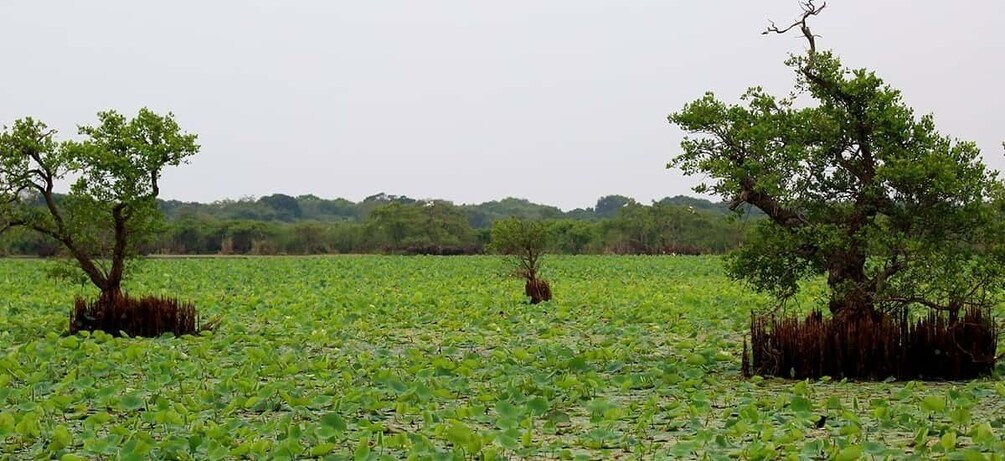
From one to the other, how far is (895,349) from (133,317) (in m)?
7.93

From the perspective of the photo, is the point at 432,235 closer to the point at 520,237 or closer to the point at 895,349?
the point at 520,237

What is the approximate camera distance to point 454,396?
7605 mm

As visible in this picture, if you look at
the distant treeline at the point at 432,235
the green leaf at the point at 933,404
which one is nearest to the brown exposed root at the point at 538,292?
the green leaf at the point at 933,404

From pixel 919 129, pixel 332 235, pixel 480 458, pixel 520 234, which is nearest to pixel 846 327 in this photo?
pixel 919 129

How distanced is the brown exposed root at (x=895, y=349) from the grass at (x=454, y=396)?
1.04 feet

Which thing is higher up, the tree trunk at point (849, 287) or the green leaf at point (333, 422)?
the tree trunk at point (849, 287)

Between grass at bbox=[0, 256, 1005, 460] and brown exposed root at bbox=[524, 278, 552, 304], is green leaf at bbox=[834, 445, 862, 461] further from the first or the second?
brown exposed root at bbox=[524, 278, 552, 304]

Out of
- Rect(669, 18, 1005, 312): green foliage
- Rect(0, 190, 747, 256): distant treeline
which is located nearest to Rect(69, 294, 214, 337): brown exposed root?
Rect(669, 18, 1005, 312): green foliage

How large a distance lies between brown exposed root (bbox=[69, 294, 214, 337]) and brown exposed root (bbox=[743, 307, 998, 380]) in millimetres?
6760

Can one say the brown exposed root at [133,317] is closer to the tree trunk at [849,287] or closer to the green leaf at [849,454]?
the tree trunk at [849,287]

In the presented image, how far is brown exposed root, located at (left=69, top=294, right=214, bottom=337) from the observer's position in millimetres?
11945

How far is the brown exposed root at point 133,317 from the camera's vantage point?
39.2ft

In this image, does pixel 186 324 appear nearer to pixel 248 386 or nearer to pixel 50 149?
pixel 50 149

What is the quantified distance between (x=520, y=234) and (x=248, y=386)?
439 inches
